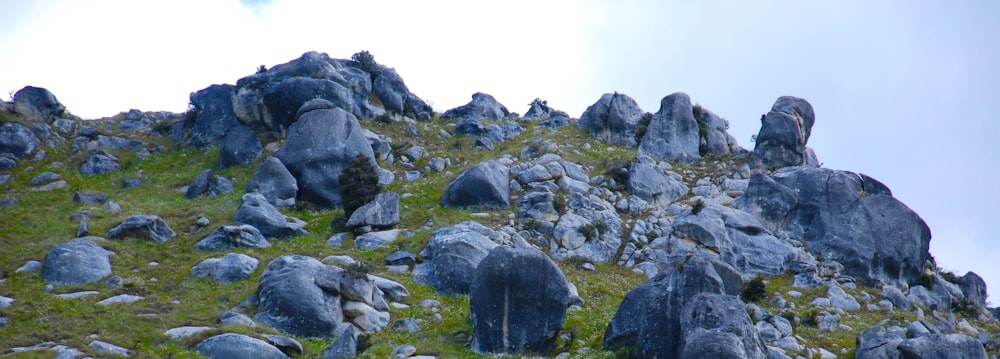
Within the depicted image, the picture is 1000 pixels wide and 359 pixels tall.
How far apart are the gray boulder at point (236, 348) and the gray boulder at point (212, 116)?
33.7 meters

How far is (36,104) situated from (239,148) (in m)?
19.4

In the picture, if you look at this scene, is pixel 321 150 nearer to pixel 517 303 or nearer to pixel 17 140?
pixel 517 303

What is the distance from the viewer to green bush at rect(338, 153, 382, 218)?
46406 mm

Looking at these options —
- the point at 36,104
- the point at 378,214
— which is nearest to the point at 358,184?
the point at 378,214

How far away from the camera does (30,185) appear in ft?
178

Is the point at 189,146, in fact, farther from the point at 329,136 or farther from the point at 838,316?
the point at 838,316

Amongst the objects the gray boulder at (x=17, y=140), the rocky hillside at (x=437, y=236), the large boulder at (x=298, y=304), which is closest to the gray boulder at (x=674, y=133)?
the rocky hillside at (x=437, y=236)

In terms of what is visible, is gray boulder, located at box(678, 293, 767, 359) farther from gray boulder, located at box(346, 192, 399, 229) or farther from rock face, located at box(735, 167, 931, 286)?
rock face, located at box(735, 167, 931, 286)

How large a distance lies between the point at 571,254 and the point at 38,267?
25239 mm

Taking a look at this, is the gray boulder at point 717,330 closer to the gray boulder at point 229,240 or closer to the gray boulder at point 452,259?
the gray boulder at point 452,259

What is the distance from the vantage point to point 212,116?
61.4 m

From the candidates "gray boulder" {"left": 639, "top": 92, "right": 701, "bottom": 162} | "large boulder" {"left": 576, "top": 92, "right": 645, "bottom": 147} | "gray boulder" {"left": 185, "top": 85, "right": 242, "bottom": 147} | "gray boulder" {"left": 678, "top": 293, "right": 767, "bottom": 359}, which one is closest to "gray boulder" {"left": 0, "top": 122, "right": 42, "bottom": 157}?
"gray boulder" {"left": 185, "top": 85, "right": 242, "bottom": 147}

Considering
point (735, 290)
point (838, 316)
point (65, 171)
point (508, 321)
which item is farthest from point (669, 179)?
point (65, 171)

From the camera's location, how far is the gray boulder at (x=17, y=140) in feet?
193
